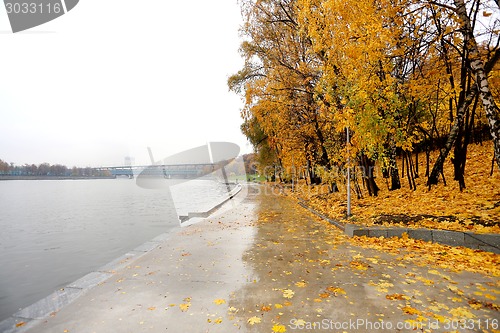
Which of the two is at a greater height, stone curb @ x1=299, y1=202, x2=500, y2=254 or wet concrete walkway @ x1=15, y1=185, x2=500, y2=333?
wet concrete walkway @ x1=15, y1=185, x2=500, y2=333

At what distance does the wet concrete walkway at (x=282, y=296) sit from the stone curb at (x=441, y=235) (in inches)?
57.5

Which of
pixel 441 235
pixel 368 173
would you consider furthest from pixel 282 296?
pixel 368 173

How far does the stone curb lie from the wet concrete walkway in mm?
1462

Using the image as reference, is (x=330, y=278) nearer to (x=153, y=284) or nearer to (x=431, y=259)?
(x=431, y=259)

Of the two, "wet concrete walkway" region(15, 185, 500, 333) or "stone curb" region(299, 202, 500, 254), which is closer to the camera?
"wet concrete walkway" region(15, 185, 500, 333)

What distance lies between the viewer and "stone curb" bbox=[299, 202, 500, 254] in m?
6.80

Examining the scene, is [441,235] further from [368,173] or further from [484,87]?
[368,173]

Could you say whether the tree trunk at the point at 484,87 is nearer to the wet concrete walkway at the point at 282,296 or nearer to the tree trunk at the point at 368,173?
the wet concrete walkway at the point at 282,296

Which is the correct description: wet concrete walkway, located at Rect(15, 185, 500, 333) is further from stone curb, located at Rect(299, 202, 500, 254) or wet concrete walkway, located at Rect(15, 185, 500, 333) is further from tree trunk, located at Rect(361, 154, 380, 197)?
tree trunk, located at Rect(361, 154, 380, 197)

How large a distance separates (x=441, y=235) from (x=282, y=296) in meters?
5.41

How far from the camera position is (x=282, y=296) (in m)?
4.89

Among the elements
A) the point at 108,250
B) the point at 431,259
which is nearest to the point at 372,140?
the point at 431,259

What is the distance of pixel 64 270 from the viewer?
9.16m

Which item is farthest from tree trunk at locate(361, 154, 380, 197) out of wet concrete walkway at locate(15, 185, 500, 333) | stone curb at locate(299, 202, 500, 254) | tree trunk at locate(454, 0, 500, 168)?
wet concrete walkway at locate(15, 185, 500, 333)
